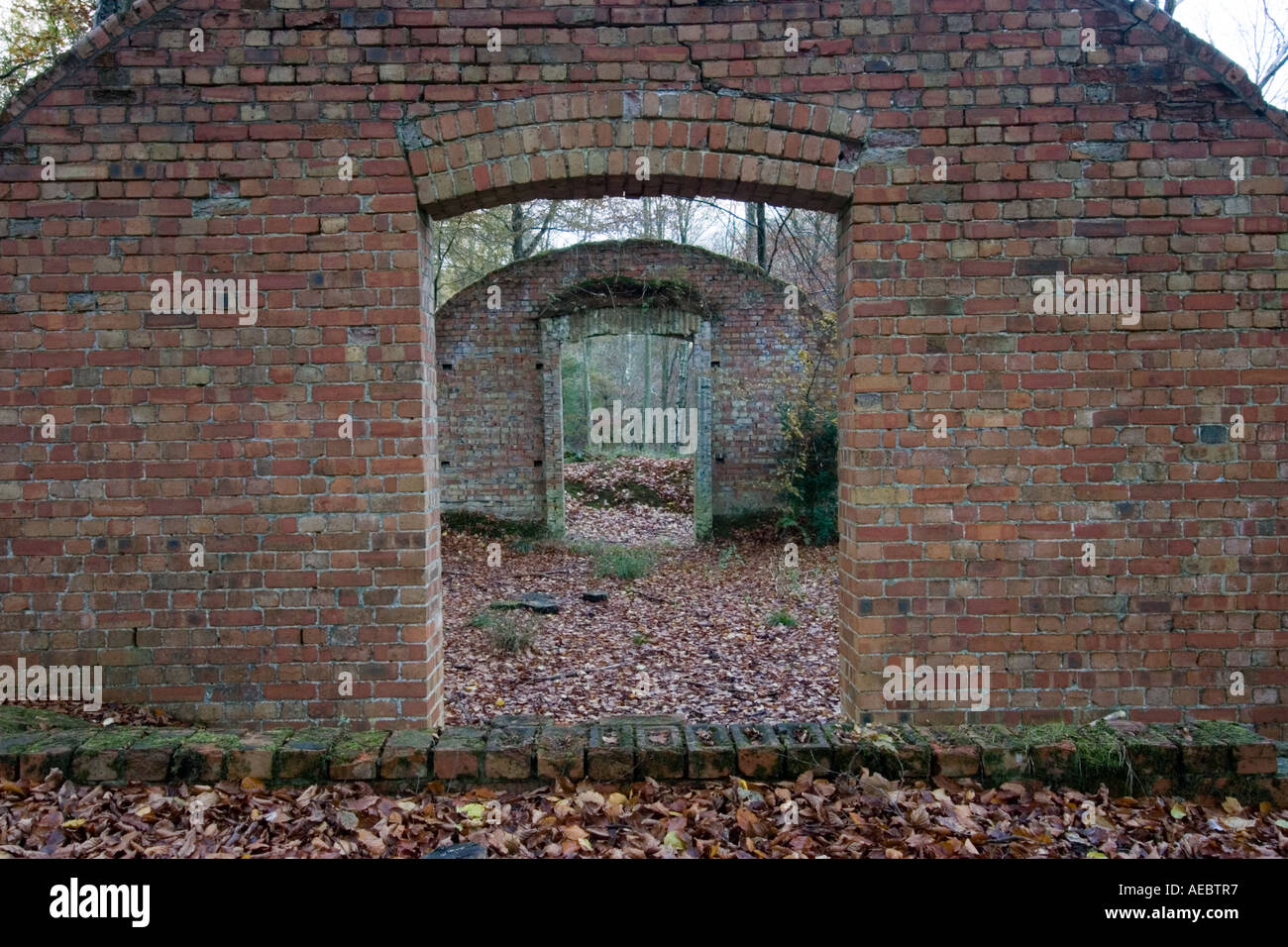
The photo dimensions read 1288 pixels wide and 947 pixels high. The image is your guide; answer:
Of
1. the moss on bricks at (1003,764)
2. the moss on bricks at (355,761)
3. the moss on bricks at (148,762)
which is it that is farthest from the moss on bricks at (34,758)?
the moss on bricks at (1003,764)

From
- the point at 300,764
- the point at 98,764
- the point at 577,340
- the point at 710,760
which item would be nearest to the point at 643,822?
the point at 710,760

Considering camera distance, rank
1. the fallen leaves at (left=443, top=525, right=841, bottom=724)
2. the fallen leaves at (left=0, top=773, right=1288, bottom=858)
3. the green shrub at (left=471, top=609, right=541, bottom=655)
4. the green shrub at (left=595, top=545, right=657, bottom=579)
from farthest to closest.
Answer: the green shrub at (left=595, top=545, right=657, bottom=579) < the green shrub at (left=471, top=609, right=541, bottom=655) < the fallen leaves at (left=443, top=525, right=841, bottom=724) < the fallen leaves at (left=0, top=773, right=1288, bottom=858)

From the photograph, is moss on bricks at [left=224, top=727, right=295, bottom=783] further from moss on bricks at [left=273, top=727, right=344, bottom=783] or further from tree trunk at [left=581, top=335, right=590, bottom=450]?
tree trunk at [left=581, top=335, right=590, bottom=450]

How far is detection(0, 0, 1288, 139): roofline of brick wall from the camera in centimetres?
370

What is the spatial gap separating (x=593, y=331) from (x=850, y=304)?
28.3 ft

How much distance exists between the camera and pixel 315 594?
3.81m

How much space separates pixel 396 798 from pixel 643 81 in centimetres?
326

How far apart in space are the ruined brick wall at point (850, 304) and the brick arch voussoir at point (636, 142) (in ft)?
0.05

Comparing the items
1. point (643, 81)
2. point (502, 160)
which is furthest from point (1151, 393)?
point (502, 160)

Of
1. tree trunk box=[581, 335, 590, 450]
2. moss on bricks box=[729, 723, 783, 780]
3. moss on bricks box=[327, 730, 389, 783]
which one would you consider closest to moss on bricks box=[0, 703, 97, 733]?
moss on bricks box=[327, 730, 389, 783]

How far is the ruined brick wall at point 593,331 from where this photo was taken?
12.0 m

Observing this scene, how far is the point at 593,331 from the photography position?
12156 millimetres

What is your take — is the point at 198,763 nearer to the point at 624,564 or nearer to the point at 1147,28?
the point at 1147,28

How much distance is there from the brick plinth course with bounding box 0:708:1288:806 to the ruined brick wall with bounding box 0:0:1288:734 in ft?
2.19
